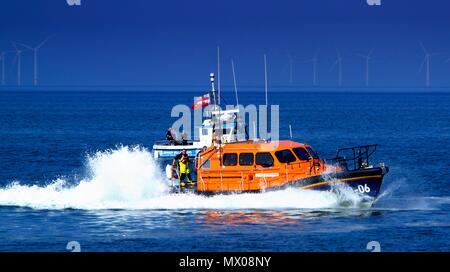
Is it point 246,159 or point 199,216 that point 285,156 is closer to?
point 246,159

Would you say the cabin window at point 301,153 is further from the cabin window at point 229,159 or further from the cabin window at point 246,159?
the cabin window at point 229,159

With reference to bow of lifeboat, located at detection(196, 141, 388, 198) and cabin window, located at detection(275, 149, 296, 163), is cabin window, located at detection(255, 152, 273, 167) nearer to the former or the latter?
bow of lifeboat, located at detection(196, 141, 388, 198)

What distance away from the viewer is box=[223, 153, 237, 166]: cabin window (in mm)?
34500

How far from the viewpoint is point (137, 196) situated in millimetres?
36375

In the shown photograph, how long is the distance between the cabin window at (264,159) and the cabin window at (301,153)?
101 cm

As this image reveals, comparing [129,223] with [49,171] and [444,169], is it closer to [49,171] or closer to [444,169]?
[49,171]

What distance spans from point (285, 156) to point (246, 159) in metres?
1.41

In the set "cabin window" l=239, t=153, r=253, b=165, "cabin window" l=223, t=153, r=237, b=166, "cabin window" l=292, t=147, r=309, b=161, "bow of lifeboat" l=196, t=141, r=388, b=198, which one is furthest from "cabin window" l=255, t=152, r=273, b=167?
"cabin window" l=292, t=147, r=309, b=161

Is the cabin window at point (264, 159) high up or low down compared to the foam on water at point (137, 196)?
up

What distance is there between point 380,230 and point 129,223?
8485mm

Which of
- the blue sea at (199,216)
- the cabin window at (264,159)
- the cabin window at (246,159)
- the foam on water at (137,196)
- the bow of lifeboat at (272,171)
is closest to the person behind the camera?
the blue sea at (199,216)

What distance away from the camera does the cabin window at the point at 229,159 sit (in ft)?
113

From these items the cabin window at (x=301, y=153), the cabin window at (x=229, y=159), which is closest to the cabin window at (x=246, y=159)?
the cabin window at (x=229, y=159)

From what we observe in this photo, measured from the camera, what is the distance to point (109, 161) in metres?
37.3
